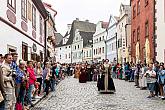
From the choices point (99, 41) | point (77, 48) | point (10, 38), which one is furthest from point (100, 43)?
point (10, 38)

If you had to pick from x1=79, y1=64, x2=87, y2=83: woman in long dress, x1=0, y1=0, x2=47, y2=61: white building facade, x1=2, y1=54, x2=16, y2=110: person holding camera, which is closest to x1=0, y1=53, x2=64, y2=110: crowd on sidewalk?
x1=2, y1=54, x2=16, y2=110: person holding camera

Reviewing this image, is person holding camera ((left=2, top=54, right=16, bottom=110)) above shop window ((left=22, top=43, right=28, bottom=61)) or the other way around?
the other way around

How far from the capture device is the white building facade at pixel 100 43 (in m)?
72.2

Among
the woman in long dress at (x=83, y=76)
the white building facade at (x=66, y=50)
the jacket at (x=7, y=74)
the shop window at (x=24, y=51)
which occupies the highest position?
the white building facade at (x=66, y=50)

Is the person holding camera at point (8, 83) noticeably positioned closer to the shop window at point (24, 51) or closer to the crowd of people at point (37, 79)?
the crowd of people at point (37, 79)

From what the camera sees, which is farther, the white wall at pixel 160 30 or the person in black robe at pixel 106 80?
the white wall at pixel 160 30

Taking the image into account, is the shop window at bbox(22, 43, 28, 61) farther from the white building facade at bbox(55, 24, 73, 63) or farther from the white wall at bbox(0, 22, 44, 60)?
the white building facade at bbox(55, 24, 73, 63)

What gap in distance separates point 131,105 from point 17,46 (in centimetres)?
621

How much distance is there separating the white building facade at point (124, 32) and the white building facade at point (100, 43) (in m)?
16.1

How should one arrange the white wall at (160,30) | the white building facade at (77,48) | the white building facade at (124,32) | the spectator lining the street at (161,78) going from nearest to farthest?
the spectator lining the street at (161,78), the white wall at (160,30), the white building facade at (124,32), the white building facade at (77,48)

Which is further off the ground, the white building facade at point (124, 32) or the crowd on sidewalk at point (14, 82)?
the white building facade at point (124, 32)

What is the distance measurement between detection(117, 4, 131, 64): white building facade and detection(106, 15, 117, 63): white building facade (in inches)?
147

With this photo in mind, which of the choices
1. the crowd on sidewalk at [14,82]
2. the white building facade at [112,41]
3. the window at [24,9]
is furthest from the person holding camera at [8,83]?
the white building facade at [112,41]

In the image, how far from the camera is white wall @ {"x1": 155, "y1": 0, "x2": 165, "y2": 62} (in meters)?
26.7
